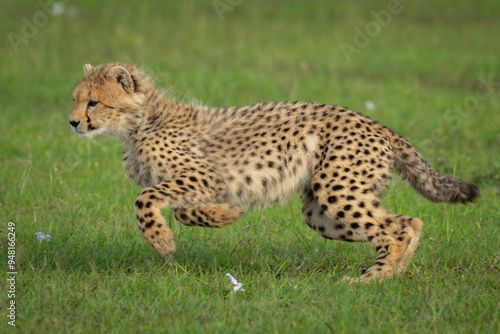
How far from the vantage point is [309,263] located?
5.24 metres

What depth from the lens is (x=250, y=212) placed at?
6348 mm

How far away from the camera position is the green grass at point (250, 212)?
4242mm

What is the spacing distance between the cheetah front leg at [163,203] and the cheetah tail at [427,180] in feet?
4.45

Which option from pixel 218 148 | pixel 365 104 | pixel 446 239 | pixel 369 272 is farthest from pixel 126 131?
pixel 365 104

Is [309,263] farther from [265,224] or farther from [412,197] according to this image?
[412,197]

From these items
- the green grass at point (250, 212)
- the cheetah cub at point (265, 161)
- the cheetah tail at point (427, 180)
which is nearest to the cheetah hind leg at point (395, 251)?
the cheetah cub at point (265, 161)

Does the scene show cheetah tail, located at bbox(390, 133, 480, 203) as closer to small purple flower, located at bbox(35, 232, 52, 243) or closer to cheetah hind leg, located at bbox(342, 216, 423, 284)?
cheetah hind leg, located at bbox(342, 216, 423, 284)

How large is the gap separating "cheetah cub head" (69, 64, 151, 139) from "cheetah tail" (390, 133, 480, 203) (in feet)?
5.91

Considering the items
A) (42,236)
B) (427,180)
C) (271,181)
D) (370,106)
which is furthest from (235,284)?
(370,106)

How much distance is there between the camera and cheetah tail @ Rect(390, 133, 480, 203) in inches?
205

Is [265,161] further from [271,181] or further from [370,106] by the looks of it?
[370,106]

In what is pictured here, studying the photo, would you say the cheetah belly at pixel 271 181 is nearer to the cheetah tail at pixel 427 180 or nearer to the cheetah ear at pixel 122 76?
the cheetah tail at pixel 427 180

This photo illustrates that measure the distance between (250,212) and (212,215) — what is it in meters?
1.62

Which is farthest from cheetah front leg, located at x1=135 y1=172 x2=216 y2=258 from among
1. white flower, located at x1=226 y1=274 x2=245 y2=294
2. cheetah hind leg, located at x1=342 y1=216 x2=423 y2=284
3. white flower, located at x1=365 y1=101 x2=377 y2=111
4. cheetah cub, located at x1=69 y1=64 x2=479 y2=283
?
white flower, located at x1=365 y1=101 x2=377 y2=111
